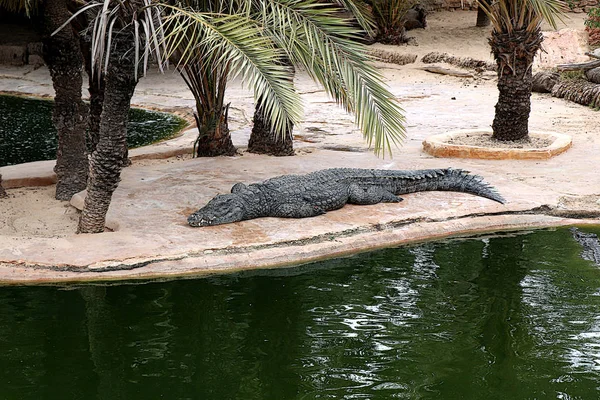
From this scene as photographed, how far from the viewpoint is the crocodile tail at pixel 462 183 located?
312 inches

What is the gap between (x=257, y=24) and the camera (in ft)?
20.9

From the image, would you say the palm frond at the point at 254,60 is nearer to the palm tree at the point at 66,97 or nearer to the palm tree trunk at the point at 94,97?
the palm tree at the point at 66,97

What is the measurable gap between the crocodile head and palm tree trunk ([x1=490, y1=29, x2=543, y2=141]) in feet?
14.6

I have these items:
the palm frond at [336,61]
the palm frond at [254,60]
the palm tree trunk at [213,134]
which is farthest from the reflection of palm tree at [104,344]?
the palm tree trunk at [213,134]

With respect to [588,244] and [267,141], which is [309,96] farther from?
[588,244]

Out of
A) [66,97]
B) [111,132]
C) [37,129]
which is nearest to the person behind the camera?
[111,132]

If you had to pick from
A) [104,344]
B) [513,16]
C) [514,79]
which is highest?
[513,16]

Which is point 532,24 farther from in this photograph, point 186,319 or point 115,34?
point 186,319

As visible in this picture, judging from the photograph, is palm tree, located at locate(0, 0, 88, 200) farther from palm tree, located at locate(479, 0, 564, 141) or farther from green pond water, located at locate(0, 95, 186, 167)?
palm tree, located at locate(479, 0, 564, 141)

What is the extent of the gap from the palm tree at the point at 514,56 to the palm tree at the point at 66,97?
16.5 feet

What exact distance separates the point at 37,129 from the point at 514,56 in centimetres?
755

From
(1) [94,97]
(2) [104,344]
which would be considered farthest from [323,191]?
(2) [104,344]

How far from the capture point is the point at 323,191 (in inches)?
297

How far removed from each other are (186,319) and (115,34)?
225 cm
